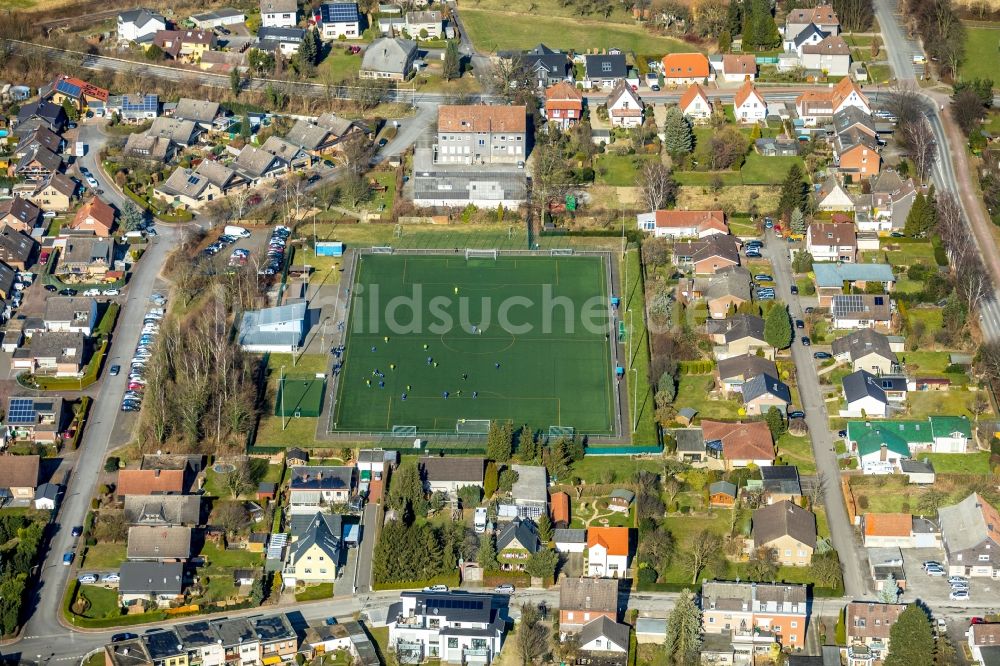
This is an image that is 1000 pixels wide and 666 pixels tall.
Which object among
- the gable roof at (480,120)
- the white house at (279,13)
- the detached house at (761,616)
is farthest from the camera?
the white house at (279,13)

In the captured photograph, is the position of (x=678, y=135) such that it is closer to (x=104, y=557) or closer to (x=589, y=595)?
(x=589, y=595)

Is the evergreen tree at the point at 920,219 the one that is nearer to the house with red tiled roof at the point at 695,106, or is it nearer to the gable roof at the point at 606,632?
the house with red tiled roof at the point at 695,106

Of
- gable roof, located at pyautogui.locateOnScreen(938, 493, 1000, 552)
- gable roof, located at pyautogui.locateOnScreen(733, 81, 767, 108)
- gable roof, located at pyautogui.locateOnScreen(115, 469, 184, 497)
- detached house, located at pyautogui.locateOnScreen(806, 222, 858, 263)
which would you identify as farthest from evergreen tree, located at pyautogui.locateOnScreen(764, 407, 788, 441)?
gable roof, located at pyautogui.locateOnScreen(733, 81, 767, 108)

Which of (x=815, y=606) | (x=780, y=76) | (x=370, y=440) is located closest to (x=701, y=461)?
(x=815, y=606)

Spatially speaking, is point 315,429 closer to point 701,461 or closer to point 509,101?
point 701,461

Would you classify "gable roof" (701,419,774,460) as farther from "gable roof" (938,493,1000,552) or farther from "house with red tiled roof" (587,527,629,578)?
"house with red tiled roof" (587,527,629,578)

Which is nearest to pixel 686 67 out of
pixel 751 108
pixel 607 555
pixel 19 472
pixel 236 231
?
pixel 751 108

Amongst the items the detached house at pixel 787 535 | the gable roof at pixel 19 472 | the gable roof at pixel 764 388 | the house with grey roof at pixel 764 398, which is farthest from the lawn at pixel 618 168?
the gable roof at pixel 19 472

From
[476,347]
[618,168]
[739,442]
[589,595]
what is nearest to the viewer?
[589,595]
